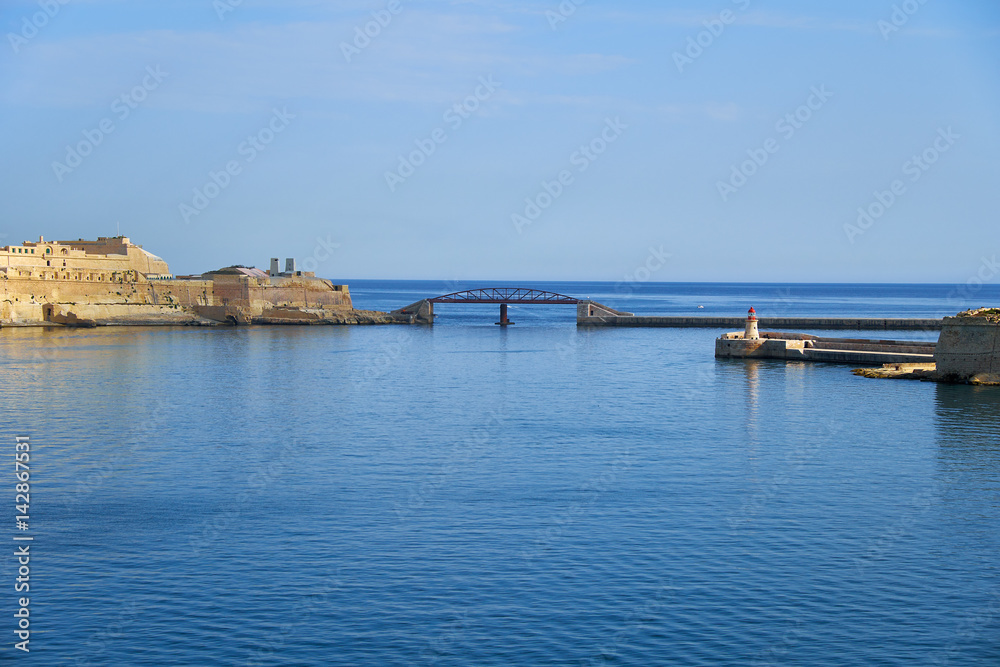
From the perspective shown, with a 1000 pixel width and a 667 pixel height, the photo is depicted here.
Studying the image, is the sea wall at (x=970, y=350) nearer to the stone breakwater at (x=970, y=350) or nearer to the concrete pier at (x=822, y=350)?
the stone breakwater at (x=970, y=350)

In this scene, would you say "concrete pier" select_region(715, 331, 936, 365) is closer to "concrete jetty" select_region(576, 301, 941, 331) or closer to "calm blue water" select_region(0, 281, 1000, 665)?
"calm blue water" select_region(0, 281, 1000, 665)

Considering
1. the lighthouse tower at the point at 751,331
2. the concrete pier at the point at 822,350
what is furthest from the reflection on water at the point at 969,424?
the lighthouse tower at the point at 751,331

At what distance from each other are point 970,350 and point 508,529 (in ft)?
108

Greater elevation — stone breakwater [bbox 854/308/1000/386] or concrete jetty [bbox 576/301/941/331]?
concrete jetty [bbox 576/301/941/331]

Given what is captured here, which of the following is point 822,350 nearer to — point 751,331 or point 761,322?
point 751,331

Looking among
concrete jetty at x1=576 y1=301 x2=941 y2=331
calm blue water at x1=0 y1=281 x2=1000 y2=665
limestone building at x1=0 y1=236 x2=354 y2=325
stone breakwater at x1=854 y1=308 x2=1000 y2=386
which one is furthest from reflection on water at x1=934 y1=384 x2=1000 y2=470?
limestone building at x1=0 y1=236 x2=354 y2=325

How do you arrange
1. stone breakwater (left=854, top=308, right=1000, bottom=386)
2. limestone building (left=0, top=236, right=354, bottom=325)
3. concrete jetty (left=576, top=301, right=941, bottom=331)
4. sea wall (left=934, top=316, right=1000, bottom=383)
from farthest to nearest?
1. concrete jetty (left=576, top=301, right=941, bottom=331)
2. limestone building (left=0, top=236, right=354, bottom=325)
3. sea wall (left=934, top=316, right=1000, bottom=383)
4. stone breakwater (left=854, top=308, right=1000, bottom=386)

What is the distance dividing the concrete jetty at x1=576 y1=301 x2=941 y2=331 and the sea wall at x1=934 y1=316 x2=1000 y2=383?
41.9 m

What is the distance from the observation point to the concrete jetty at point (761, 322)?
91.8 meters

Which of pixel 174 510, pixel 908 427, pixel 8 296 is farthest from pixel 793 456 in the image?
pixel 8 296

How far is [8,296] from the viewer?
8588 cm

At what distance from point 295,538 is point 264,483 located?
516 centimetres

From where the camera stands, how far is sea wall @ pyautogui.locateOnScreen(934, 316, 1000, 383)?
142 ft

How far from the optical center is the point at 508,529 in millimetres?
19344
